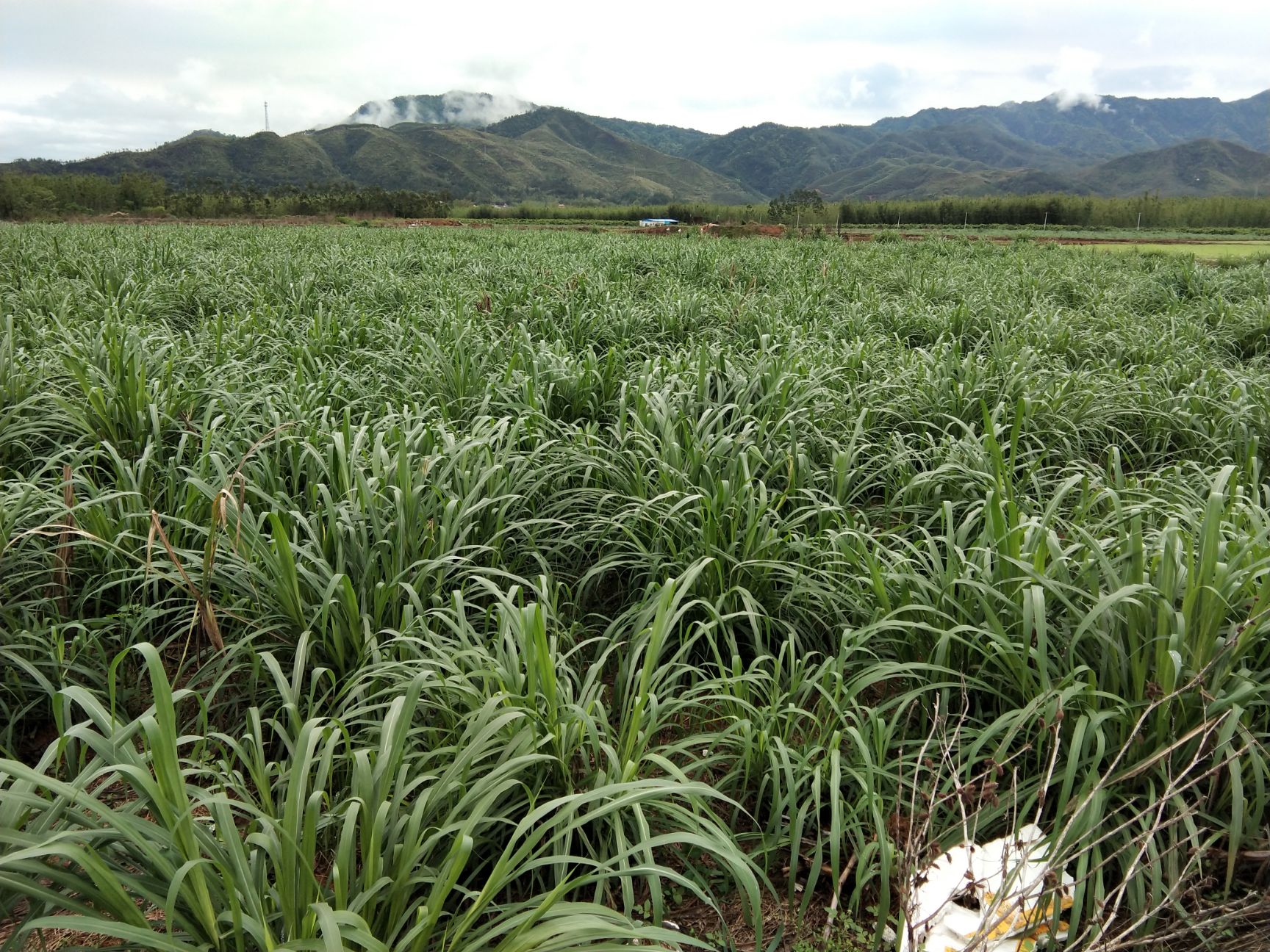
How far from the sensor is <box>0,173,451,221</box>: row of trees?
131 ft

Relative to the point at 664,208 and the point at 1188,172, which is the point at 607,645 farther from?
the point at 1188,172

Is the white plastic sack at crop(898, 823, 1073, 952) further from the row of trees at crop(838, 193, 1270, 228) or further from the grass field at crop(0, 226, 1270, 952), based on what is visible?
the row of trees at crop(838, 193, 1270, 228)

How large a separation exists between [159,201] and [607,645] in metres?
60.5

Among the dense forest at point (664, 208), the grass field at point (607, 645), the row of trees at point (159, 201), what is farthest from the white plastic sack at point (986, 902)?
the row of trees at point (159, 201)

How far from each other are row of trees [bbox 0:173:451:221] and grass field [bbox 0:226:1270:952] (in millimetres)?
47066

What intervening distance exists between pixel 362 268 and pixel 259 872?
28.2 feet

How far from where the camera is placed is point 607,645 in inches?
97.0

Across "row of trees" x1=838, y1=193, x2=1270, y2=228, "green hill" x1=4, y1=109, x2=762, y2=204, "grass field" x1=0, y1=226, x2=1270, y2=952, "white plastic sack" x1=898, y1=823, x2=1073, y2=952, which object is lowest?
"white plastic sack" x1=898, y1=823, x2=1073, y2=952

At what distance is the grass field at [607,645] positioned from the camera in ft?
4.21

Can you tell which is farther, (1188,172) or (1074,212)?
(1188,172)

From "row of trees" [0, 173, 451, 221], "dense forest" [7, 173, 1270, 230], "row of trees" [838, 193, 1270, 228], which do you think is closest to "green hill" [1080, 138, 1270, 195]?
"row of trees" [838, 193, 1270, 228]

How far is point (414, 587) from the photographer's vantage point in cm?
223

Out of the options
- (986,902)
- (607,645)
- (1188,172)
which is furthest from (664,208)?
(1188,172)

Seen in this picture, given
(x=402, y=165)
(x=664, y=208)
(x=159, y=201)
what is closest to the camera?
(x=159, y=201)
